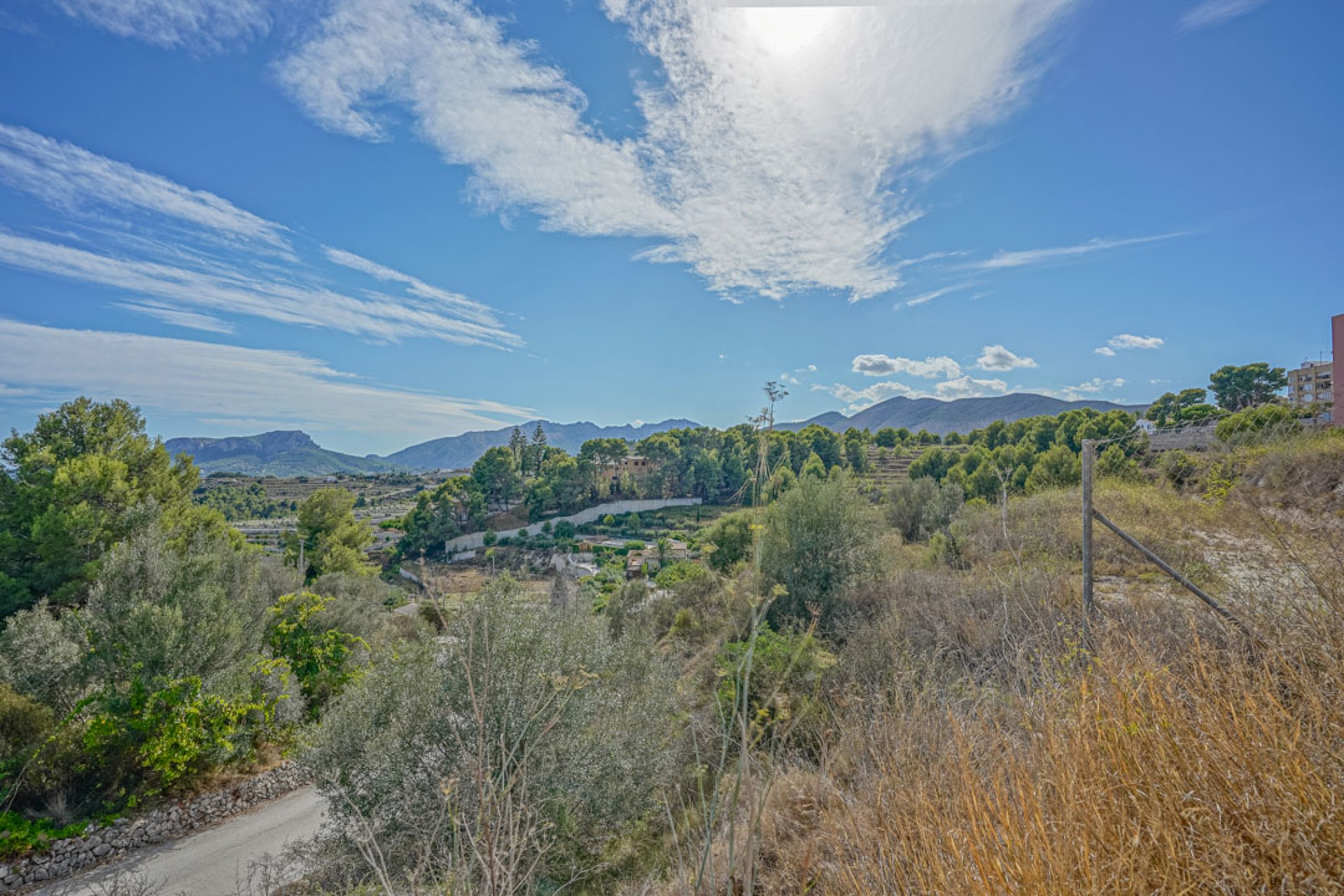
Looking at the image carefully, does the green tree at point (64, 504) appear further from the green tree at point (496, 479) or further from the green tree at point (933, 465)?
the green tree at point (496, 479)

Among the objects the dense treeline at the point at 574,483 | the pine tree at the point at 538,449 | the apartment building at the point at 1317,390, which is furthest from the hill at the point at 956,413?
the apartment building at the point at 1317,390

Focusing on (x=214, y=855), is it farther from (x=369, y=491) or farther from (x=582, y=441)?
(x=582, y=441)

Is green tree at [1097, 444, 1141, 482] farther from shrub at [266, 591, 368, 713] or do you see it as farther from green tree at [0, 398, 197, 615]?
green tree at [0, 398, 197, 615]

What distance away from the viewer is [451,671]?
17.1 feet

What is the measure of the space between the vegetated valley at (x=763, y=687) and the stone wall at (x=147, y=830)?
28 cm

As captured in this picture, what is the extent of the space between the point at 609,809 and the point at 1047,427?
31.2 meters

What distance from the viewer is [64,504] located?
12.7m

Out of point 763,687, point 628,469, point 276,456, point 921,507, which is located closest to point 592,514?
point 628,469

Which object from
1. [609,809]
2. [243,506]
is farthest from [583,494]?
[609,809]

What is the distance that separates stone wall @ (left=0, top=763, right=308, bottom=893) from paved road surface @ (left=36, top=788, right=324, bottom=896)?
168 mm

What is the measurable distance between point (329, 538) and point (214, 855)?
49.4ft

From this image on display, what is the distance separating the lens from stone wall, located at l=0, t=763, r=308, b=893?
6348 mm

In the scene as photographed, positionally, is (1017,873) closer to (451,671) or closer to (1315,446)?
(451,671)

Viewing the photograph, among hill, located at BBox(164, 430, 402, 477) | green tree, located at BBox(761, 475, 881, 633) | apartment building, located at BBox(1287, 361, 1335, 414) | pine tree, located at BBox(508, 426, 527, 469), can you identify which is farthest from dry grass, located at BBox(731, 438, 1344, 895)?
hill, located at BBox(164, 430, 402, 477)
